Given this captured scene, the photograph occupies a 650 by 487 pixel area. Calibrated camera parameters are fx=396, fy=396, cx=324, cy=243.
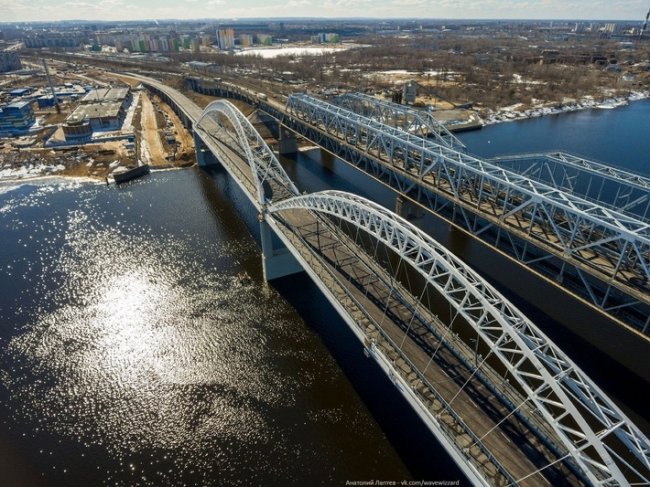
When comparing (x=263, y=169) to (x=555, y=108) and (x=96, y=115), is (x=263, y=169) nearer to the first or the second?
(x=96, y=115)

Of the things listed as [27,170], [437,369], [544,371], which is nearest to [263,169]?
[437,369]

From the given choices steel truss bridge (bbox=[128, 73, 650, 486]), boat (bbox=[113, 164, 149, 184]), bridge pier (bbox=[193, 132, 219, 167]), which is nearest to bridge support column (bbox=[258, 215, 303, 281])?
steel truss bridge (bbox=[128, 73, 650, 486])

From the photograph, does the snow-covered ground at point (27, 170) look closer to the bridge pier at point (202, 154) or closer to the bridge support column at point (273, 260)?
the bridge pier at point (202, 154)

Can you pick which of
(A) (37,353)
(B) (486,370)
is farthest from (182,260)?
(B) (486,370)

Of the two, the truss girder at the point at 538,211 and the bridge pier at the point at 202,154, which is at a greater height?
the truss girder at the point at 538,211

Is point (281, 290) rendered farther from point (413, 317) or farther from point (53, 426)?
point (53, 426)

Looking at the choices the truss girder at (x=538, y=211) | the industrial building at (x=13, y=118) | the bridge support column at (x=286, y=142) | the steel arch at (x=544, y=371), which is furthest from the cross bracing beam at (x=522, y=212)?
the industrial building at (x=13, y=118)
